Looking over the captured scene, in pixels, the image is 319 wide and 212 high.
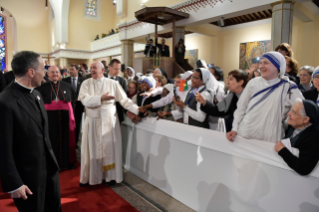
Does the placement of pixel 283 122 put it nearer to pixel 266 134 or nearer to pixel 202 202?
pixel 266 134

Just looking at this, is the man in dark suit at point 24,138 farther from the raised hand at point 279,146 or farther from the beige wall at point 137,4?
the beige wall at point 137,4

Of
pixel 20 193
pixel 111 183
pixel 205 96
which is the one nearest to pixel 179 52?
pixel 205 96

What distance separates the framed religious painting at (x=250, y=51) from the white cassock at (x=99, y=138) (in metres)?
8.77

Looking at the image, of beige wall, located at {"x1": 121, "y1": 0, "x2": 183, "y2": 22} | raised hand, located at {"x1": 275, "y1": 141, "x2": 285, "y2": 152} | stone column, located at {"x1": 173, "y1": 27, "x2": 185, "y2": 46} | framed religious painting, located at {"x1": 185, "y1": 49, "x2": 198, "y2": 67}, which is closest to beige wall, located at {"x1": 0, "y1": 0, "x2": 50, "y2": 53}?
beige wall, located at {"x1": 121, "y1": 0, "x2": 183, "y2": 22}

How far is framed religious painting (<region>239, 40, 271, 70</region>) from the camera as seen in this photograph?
33.5 ft

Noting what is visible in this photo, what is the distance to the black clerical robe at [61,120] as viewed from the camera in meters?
3.99

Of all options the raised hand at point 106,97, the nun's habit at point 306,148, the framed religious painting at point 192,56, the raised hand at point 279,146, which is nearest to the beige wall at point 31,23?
the framed religious painting at point 192,56

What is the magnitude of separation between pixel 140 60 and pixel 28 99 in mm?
7459

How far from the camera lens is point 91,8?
21000 millimetres

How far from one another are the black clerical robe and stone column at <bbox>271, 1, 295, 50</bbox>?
5697 millimetres

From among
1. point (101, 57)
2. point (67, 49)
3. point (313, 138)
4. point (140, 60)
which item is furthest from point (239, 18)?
point (67, 49)

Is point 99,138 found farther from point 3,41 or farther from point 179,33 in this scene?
point 3,41

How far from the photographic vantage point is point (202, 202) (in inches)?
105

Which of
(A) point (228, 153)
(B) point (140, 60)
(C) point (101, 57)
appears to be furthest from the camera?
(C) point (101, 57)
